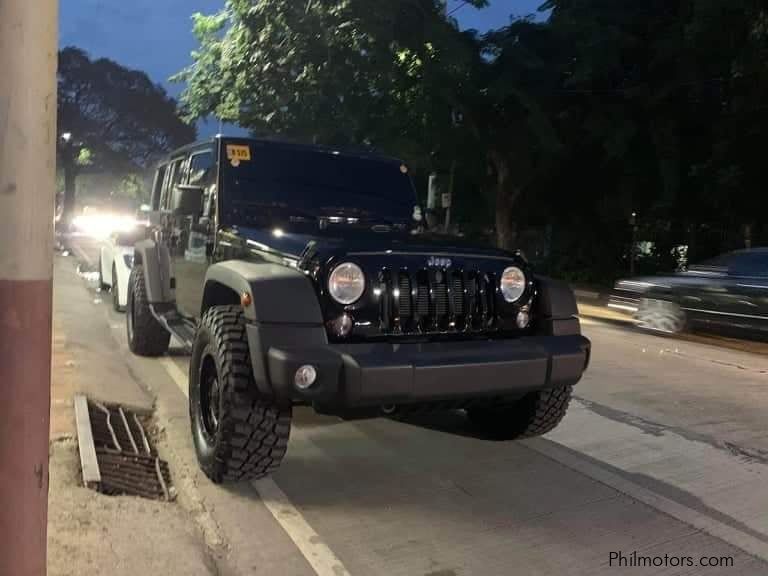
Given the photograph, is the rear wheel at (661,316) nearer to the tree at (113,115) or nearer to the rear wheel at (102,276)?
the rear wheel at (102,276)

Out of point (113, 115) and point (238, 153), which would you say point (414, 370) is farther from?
point (113, 115)

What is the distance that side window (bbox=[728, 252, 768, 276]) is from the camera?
9953 millimetres

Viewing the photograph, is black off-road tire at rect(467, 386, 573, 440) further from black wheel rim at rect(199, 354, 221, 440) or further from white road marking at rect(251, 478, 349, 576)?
black wheel rim at rect(199, 354, 221, 440)

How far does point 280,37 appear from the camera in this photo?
18.2 metres

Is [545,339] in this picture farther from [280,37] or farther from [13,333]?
[280,37]

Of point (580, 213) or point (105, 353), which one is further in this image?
point (580, 213)

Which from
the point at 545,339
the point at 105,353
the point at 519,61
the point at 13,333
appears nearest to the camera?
the point at 13,333

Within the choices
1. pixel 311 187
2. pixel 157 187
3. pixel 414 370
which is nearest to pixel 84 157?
pixel 157 187

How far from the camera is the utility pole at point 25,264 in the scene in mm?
2355

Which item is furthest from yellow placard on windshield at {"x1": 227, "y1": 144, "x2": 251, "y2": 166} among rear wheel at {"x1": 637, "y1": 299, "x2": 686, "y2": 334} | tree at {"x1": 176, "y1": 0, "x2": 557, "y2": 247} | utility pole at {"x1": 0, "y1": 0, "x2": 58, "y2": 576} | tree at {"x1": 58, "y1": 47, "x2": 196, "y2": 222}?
tree at {"x1": 58, "y1": 47, "x2": 196, "y2": 222}

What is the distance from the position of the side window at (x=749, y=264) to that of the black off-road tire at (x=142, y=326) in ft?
24.3

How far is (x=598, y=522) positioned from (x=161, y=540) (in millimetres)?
2186

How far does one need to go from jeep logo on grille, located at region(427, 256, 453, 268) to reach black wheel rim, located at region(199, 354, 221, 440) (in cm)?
137

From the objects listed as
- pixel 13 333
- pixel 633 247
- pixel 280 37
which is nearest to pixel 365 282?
pixel 13 333
